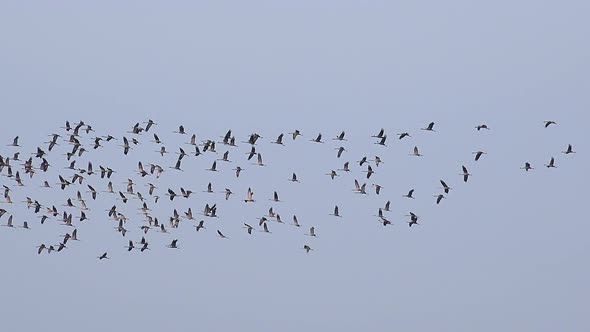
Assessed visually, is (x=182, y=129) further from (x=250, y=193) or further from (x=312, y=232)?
(x=312, y=232)

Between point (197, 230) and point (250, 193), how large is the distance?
3671mm

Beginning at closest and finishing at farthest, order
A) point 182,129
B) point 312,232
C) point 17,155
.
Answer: point 182,129
point 17,155
point 312,232

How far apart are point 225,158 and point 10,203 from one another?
12.5 metres

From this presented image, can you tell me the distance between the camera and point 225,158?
94.7 meters

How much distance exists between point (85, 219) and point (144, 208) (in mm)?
3390

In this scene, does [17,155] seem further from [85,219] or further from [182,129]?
[182,129]

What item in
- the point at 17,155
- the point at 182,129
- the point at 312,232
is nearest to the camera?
the point at 182,129

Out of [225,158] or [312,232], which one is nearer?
[225,158]

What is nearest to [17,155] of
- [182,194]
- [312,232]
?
[182,194]

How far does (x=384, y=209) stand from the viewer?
95938mm

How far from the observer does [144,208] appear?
96.3m

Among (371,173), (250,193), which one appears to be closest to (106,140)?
(250,193)

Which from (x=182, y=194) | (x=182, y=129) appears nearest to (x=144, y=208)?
(x=182, y=194)

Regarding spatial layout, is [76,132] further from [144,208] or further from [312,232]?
[312,232]
